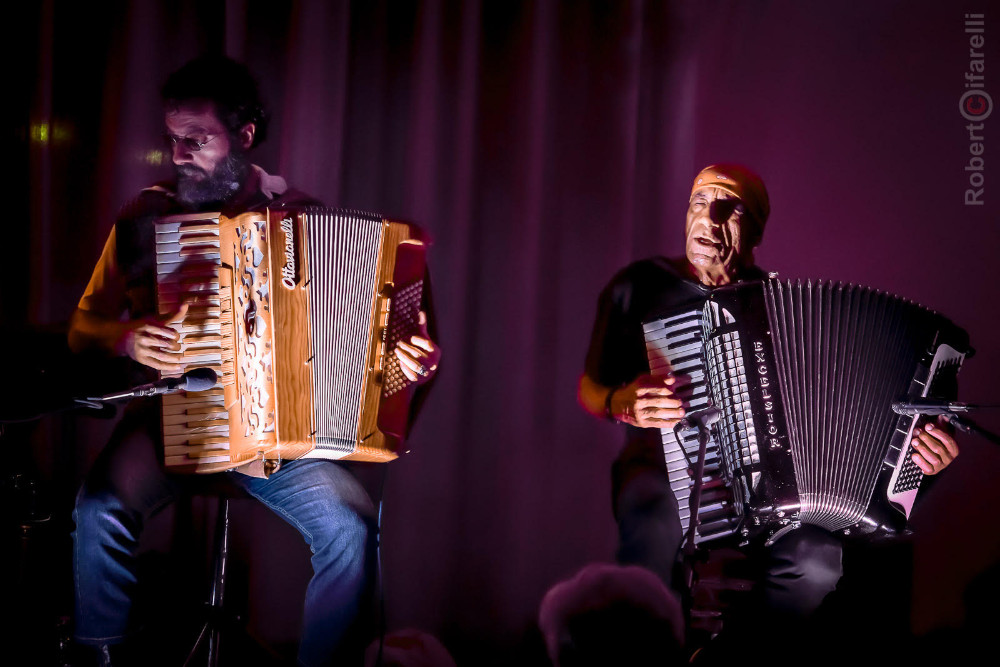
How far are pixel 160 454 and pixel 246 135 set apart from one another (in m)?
0.94

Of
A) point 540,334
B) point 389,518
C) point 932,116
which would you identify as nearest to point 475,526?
point 389,518

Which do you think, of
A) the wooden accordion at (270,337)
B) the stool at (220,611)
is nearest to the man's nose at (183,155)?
the wooden accordion at (270,337)

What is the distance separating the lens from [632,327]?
2375mm

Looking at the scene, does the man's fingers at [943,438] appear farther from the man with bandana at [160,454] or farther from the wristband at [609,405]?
the man with bandana at [160,454]

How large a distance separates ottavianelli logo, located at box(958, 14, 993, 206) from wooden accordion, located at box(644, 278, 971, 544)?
1422 mm

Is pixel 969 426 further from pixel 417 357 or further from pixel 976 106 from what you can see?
pixel 976 106

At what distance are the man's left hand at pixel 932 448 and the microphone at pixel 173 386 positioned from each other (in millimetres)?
1694

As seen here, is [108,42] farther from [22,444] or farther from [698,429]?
[698,429]

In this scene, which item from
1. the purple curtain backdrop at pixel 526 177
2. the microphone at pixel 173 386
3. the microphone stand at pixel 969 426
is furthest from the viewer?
the purple curtain backdrop at pixel 526 177

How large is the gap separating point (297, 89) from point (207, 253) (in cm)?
112

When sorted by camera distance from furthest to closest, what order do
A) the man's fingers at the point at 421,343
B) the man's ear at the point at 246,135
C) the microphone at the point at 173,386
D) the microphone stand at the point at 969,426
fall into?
1. the man's ear at the point at 246,135
2. the man's fingers at the point at 421,343
3. the microphone stand at the point at 969,426
4. the microphone at the point at 173,386

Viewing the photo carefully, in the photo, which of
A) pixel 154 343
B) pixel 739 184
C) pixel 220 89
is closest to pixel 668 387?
pixel 739 184

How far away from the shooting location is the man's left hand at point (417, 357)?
204 cm

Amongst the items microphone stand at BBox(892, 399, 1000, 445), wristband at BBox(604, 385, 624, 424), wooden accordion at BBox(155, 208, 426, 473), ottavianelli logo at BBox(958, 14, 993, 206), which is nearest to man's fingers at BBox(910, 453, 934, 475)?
microphone stand at BBox(892, 399, 1000, 445)
